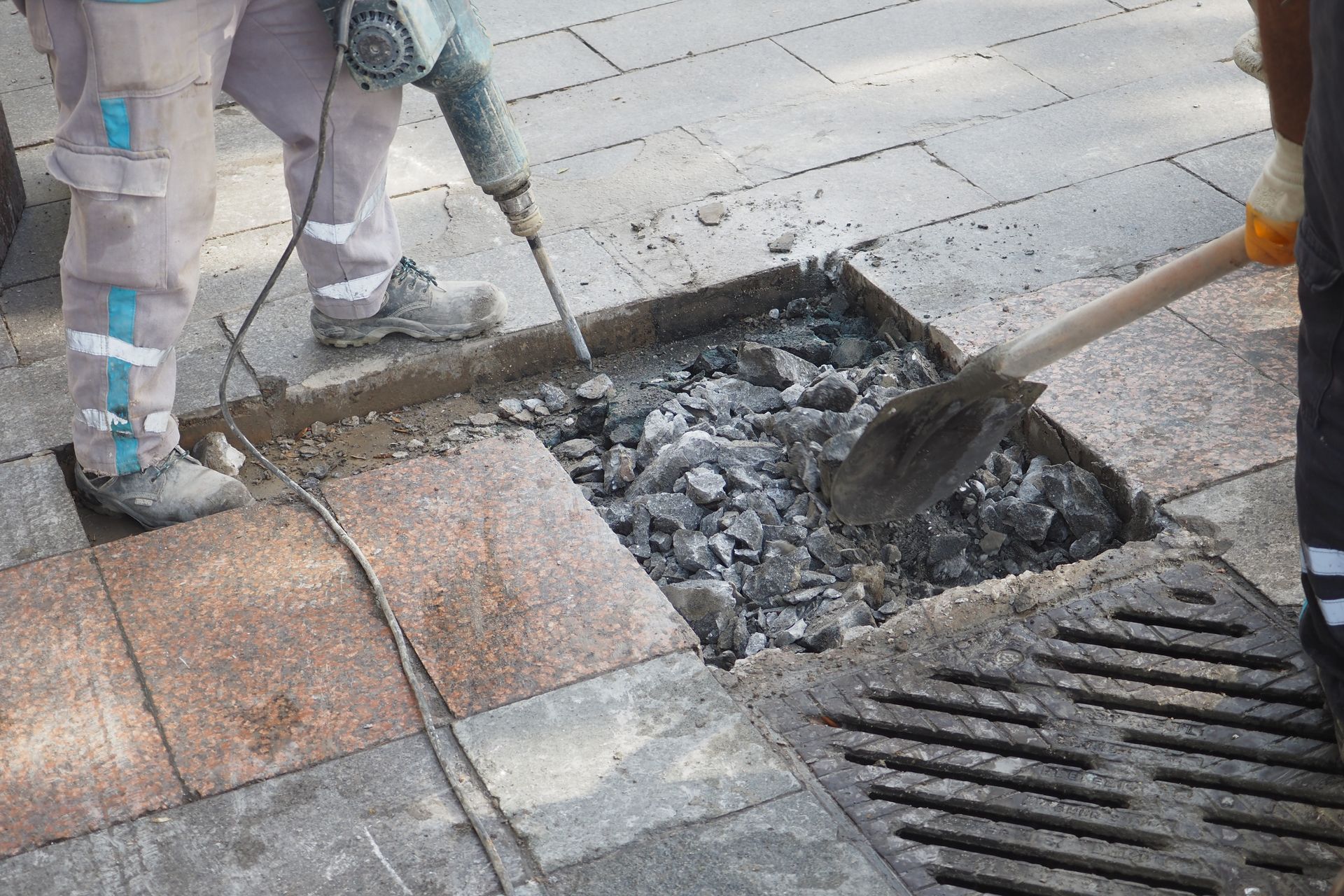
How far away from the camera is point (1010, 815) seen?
7.34 ft

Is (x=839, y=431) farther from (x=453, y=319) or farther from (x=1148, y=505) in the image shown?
(x=453, y=319)

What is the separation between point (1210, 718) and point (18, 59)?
5.52m

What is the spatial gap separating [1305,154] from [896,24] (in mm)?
3563

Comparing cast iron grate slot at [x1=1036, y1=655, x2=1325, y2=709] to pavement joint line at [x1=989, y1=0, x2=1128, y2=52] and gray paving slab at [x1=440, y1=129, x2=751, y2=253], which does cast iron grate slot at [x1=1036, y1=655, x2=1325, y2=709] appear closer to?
gray paving slab at [x1=440, y1=129, x2=751, y2=253]

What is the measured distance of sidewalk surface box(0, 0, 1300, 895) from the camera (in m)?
2.24

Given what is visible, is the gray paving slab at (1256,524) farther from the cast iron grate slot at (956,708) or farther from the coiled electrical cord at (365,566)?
the coiled electrical cord at (365,566)

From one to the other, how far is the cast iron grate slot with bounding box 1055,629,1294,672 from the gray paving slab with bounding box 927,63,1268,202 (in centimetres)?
195

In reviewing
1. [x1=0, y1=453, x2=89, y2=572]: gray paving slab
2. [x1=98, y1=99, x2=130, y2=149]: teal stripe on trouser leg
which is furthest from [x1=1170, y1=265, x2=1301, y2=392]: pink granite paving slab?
[x1=0, y1=453, x2=89, y2=572]: gray paving slab

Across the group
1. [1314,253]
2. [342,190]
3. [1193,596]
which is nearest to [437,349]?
[342,190]

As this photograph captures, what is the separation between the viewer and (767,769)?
2.29m

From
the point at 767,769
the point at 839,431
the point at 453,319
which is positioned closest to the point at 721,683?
the point at 767,769

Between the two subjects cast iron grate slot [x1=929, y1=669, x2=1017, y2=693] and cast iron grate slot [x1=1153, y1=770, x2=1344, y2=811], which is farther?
cast iron grate slot [x1=929, y1=669, x2=1017, y2=693]

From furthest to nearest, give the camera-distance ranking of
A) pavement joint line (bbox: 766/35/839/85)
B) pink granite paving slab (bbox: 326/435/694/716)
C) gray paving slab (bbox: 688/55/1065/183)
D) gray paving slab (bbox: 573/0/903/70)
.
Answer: gray paving slab (bbox: 573/0/903/70), pavement joint line (bbox: 766/35/839/85), gray paving slab (bbox: 688/55/1065/183), pink granite paving slab (bbox: 326/435/694/716)

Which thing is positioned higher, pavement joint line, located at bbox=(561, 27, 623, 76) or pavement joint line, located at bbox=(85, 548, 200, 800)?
pavement joint line, located at bbox=(561, 27, 623, 76)
